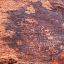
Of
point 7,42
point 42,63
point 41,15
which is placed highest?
point 41,15

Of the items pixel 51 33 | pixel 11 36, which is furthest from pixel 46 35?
pixel 11 36

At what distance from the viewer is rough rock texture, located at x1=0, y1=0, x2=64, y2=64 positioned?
2.63 metres

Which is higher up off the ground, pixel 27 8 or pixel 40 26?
pixel 27 8

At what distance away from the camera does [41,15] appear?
2.85 meters

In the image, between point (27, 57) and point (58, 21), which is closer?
point (27, 57)

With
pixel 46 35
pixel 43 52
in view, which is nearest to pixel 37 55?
pixel 43 52

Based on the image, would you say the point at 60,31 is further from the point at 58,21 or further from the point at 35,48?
the point at 35,48

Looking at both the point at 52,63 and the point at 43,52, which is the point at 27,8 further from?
the point at 52,63

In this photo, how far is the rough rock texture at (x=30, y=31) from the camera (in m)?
2.63

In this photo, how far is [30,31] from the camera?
9.02 feet

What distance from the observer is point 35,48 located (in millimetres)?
2686

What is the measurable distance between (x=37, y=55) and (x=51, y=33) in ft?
1.15

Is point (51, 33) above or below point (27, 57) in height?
above

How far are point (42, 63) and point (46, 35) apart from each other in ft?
1.20
